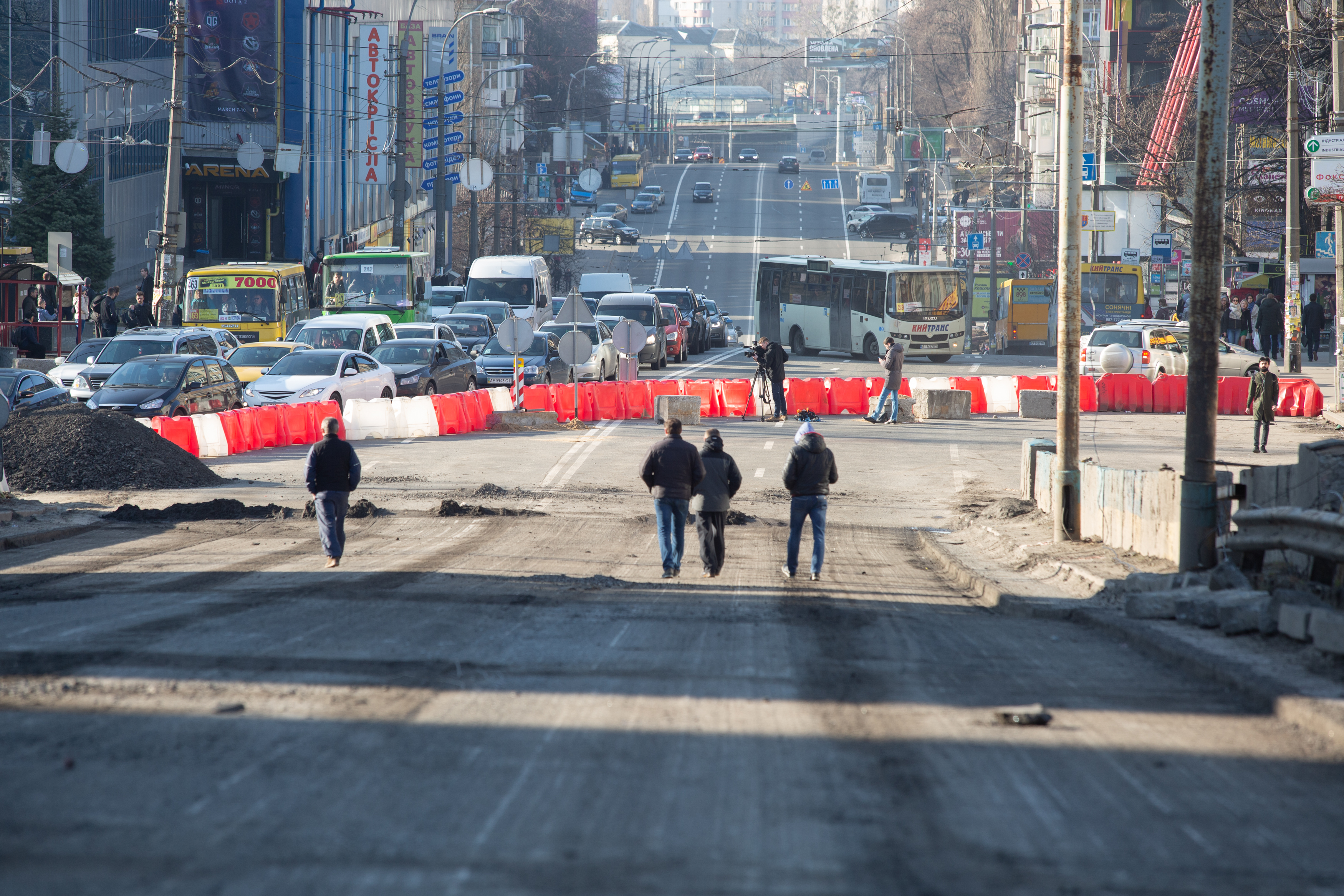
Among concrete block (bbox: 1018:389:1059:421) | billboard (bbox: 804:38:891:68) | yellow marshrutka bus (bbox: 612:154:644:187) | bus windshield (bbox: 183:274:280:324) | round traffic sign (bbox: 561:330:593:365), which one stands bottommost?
concrete block (bbox: 1018:389:1059:421)

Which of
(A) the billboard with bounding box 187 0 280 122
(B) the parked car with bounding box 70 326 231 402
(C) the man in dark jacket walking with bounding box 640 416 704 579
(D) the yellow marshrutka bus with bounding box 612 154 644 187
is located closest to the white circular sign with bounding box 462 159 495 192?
(A) the billboard with bounding box 187 0 280 122

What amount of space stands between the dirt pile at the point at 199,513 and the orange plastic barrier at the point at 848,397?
50.6ft

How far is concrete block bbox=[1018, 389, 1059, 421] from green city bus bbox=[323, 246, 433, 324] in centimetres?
1752

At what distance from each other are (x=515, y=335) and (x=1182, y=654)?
59.3 ft

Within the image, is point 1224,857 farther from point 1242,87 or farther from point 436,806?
point 1242,87

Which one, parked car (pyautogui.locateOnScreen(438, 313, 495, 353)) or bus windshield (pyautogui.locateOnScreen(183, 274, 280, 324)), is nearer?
bus windshield (pyautogui.locateOnScreen(183, 274, 280, 324))

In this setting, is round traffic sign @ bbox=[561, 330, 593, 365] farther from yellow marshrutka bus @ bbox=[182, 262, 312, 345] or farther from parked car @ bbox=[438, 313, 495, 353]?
yellow marshrutka bus @ bbox=[182, 262, 312, 345]

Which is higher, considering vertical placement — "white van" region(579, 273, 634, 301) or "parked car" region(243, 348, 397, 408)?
"white van" region(579, 273, 634, 301)

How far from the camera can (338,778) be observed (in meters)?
6.04

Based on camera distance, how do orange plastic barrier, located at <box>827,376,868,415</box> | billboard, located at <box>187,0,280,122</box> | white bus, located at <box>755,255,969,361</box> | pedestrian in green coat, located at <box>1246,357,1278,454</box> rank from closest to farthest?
1. pedestrian in green coat, located at <box>1246,357,1278,454</box>
2. orange plastic barrier, located at <box>827,376,868,415</box>
3. white bus, located at <box>755,255,969,361</box>
4. billboard, located at <box>187,0,280,122</box>

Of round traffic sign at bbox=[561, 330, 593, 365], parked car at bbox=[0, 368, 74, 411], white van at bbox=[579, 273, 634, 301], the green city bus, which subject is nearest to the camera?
parked car at bbox=[0, 368, 74, 411]

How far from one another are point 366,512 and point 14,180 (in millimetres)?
44413

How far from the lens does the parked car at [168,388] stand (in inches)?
932

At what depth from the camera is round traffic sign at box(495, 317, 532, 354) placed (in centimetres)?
2514
